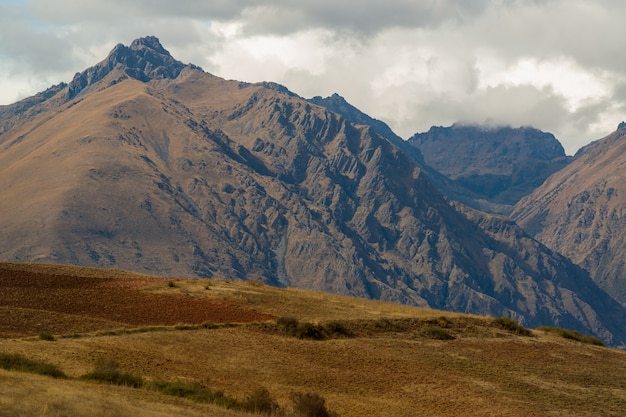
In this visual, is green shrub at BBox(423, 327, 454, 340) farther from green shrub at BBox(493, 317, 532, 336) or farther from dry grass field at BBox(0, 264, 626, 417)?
green shrub at BBox(493, 317, 532, 336)

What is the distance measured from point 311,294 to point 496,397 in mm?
32307

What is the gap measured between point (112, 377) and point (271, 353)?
44.9 ft

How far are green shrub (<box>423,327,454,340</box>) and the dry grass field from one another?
6.8 inches

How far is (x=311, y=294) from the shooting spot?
8244 cm

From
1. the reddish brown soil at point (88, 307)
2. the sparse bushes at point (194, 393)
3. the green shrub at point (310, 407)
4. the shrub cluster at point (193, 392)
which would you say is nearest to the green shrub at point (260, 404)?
the shrub cluster at point (193, 392)

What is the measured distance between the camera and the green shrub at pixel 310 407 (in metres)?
42.5

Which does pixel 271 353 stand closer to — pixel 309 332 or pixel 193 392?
pixel 309 332

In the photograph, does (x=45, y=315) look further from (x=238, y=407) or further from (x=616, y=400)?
(x=616, y=400)

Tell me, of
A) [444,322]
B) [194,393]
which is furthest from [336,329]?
[194,393]

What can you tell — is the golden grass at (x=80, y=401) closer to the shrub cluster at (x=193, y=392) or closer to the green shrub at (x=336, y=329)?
the shrub cluster at (x=193, y=392)

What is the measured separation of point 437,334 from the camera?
6806 cm

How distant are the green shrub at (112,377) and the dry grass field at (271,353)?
0.81m

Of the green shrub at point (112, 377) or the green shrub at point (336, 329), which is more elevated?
the green shrub at point (336, 329)

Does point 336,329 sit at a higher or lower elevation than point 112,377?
higher
